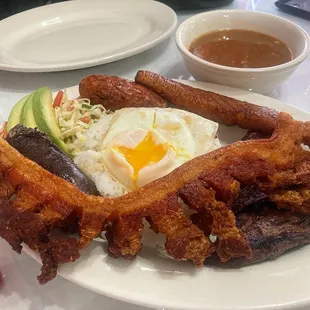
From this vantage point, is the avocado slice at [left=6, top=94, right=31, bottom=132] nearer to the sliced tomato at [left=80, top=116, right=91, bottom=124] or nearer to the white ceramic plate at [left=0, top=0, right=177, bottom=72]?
the sliced tomato at [left=80, top=116, right=91, bottom=124]

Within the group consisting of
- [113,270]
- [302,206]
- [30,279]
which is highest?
[302,206]

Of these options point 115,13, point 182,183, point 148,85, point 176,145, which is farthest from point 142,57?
point 182,183

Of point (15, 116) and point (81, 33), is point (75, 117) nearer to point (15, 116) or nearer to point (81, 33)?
point (15, 116)

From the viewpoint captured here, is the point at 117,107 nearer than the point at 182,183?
No

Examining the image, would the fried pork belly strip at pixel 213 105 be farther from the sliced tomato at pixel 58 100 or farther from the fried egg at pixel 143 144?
the sliced tomato at pixel 58 100

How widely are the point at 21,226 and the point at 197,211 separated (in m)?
0.52

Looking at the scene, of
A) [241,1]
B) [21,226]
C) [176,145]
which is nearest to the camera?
[21,226]

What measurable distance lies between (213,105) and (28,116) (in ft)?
2.59

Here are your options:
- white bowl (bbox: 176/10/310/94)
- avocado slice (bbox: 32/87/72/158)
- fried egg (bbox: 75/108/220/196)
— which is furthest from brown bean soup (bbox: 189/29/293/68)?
avocado slice (bbox: 32/87/72/158)

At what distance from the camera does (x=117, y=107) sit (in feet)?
6.52

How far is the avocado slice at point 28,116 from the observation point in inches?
72.7

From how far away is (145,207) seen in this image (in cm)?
132

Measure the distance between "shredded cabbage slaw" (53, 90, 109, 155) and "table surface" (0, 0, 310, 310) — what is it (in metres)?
0.43

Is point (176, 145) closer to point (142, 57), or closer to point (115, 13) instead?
point (142, 57)
